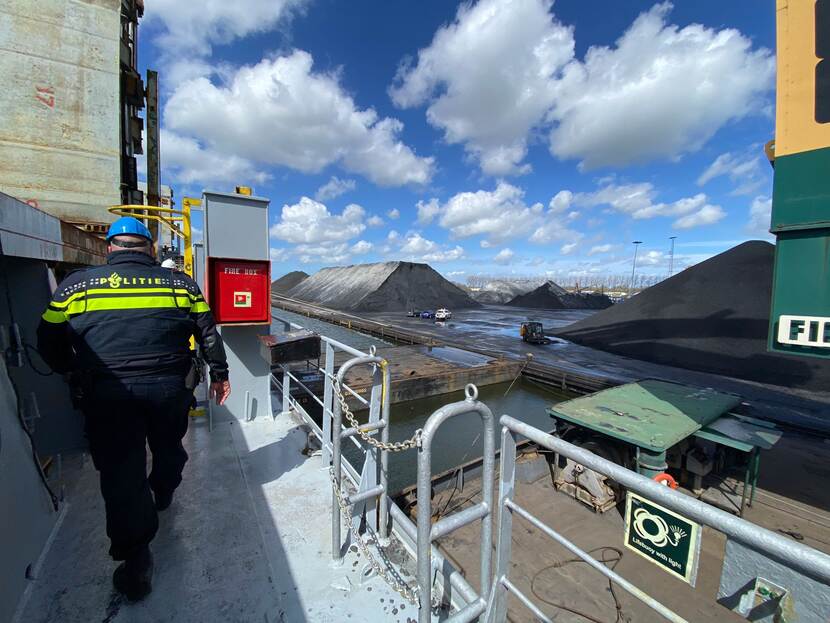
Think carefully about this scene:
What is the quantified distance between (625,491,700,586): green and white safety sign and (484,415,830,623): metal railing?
7 centimetres

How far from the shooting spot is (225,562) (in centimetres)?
219

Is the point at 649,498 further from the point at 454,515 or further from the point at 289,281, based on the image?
the point at 289,281

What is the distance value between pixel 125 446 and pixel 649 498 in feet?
7.68

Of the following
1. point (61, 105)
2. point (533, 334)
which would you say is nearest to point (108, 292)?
point (61, 105)

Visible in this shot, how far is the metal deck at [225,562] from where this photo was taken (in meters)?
1.88

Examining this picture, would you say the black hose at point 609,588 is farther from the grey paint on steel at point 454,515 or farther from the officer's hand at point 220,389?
the officer's hand at point 220,389

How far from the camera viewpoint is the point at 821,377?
14289mm

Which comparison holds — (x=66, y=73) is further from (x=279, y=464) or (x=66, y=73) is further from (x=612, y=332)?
(x=612, y=332)

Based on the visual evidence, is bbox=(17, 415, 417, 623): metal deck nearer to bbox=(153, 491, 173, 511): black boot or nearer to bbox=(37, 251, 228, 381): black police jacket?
bbox=(153, 491, 173, 511): black boot

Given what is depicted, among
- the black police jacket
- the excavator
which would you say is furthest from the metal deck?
the excavator

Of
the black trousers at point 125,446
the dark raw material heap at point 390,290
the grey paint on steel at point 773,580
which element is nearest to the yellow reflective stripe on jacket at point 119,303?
the black trousers at point 125,446

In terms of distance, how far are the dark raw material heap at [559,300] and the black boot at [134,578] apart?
50.7m

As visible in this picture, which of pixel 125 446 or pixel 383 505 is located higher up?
pixel 125 446

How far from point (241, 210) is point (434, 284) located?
43.3 m
